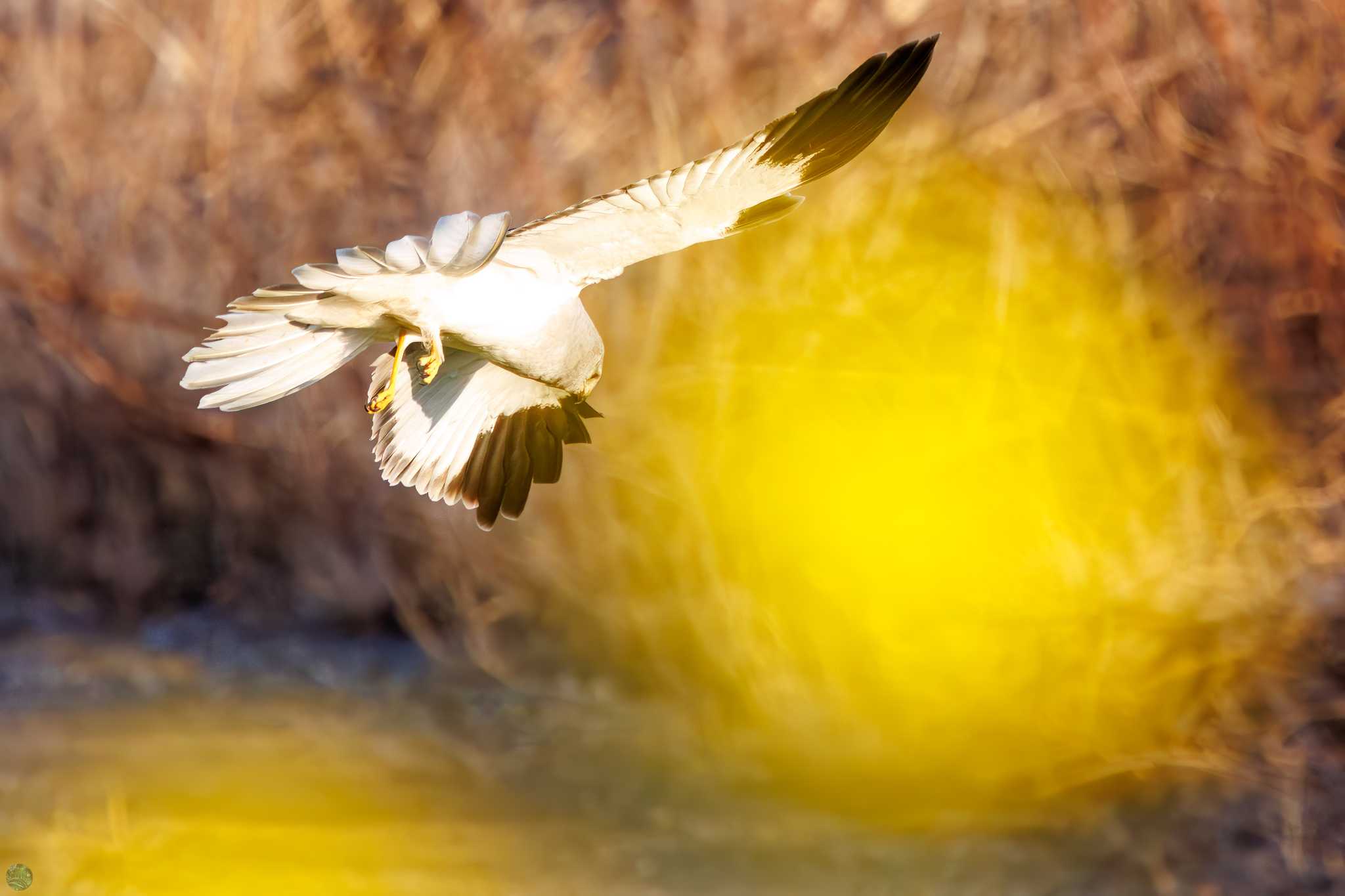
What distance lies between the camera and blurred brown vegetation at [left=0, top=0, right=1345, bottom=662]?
3.24 m

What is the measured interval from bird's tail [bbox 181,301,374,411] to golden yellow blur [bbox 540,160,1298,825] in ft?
4.79

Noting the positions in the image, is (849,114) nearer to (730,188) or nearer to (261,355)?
(730,188)

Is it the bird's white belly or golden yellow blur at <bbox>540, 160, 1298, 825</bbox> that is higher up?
golden yellow blur at <bbox>540, 160, 1298, 825</bbox>

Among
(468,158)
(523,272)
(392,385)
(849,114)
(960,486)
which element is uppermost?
(468,158)

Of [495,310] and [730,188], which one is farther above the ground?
[730,188]

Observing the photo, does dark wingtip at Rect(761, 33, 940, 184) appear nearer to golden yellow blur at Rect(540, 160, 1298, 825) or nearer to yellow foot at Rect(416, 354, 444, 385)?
yellow foot at Rect(416, 354, 444, 385)

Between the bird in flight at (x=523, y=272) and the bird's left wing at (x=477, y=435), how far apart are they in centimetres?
13

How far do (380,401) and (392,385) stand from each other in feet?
0.19

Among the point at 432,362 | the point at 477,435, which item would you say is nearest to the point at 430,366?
the point at 432,362

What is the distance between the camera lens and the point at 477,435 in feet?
7.30

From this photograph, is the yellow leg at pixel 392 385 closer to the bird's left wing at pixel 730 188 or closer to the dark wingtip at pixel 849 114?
the bird's left wing at pixel 730 188

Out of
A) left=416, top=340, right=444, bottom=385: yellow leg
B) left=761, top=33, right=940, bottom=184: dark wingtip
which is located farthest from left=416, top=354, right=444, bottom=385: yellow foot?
left=761, top=33, right=940, bottom=184: dark wingtip

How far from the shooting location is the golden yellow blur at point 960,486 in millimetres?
3240

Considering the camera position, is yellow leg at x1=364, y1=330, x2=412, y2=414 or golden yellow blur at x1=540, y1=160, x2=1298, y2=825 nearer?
yellow leg at x1=364, y1=330, x2=412, y2=414
